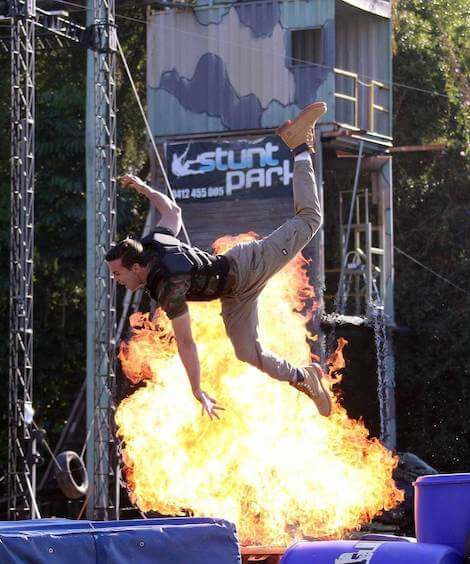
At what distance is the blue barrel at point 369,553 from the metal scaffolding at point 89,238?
10.3 metres

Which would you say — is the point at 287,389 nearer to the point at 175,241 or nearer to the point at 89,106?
the point at 175,241

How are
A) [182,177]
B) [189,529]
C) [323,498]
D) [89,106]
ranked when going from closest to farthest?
[189,529] → [323,498] → [89,106] → [182,177]

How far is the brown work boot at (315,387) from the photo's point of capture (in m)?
11.3

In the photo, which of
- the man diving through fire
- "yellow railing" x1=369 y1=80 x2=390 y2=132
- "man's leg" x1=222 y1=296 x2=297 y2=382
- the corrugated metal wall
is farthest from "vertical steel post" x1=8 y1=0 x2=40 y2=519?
"yellow railing" x1=369 y1=80 x2=390 y2=132

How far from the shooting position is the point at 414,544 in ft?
22.5

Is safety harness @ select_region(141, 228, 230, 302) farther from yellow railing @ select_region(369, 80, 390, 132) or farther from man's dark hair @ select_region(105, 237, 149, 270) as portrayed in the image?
yellow railing @ select_region(369, 80, 390, 132)

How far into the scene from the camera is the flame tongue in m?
14.2

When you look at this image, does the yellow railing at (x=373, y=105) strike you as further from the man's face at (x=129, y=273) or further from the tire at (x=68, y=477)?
the man's face at (x=129, y=273)

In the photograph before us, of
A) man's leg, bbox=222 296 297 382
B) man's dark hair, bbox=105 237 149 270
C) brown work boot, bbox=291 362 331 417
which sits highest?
man's dark hair, bbox=105 237 149 270

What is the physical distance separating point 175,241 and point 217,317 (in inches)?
172

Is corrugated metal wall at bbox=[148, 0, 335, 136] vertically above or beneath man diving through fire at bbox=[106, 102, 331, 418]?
above

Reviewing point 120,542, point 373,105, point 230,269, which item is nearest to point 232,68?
point 373,105

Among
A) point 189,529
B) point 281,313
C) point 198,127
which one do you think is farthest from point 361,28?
point 189,529

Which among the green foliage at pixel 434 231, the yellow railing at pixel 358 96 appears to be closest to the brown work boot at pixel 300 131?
the yellow railing at pixel 358 96
